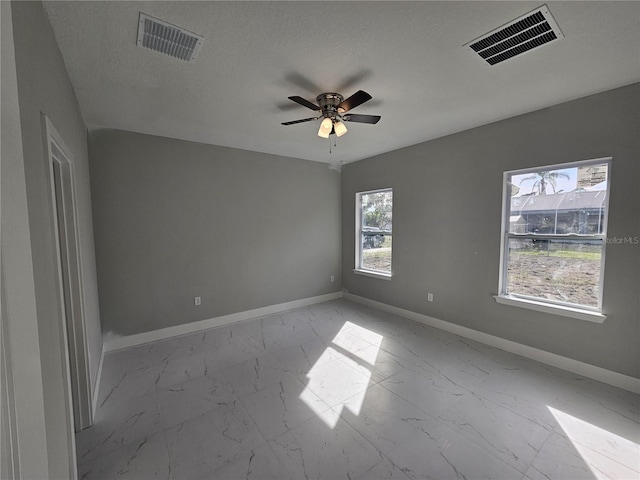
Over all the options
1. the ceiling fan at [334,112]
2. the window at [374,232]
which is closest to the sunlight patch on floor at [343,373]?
the window at [374,232]

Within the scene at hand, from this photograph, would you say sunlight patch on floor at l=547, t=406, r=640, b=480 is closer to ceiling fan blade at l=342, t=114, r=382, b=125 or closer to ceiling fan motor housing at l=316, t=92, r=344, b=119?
ceiling fan blade at l=342, t=114, r=382, b=125

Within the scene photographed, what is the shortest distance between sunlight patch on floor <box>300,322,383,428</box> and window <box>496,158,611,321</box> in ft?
5.48

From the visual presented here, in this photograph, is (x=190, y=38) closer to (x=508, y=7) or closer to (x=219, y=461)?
(x=508, y=7)

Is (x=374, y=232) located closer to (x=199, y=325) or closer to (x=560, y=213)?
(x=560, y=213)

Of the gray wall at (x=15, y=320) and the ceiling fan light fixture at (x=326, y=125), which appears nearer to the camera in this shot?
the gray wall at (x=15, y=320)

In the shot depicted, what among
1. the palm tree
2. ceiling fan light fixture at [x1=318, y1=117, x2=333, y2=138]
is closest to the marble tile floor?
the palm tree

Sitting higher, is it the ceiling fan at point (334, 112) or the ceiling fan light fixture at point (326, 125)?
the ceiling fan at point (334, 112)

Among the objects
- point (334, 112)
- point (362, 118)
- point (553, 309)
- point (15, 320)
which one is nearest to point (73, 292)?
point (15, 320)

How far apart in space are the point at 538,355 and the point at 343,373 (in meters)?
Result: 2.11

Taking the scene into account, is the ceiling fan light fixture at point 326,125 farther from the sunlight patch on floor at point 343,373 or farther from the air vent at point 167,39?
the sunlight patch on floor at point 343,373

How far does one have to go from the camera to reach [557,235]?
2.71m

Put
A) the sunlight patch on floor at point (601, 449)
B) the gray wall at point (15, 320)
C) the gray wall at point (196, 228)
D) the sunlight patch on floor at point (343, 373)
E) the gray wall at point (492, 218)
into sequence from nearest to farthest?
1. the gray wall at point (15, 320)
2. the sunlight patch on floor at point (601, 449)
3. the sunlight patch on floor at point (343, 373)
4. the gray wall at point (492, 218)
5. the gray wall at point (196, 228)

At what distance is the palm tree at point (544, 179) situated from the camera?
8.89 ft

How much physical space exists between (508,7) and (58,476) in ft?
10.7
